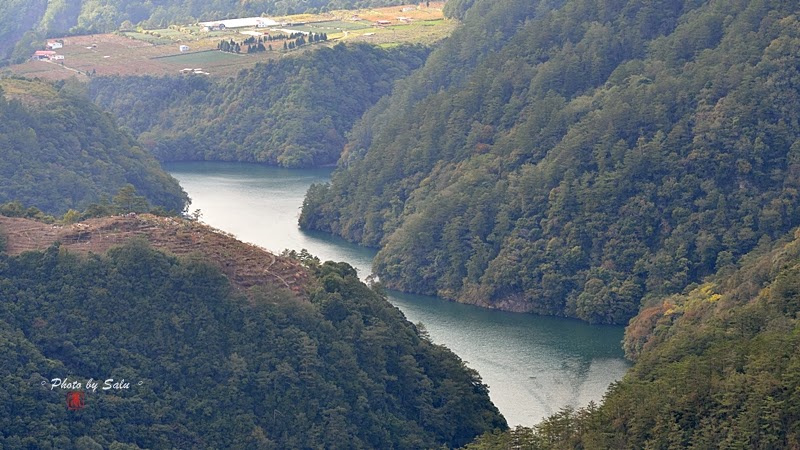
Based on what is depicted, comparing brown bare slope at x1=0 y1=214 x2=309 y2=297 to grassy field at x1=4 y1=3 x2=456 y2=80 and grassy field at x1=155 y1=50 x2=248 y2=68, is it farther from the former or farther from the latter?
grassy field at x1=155 y1=50 x2=248 y2=68

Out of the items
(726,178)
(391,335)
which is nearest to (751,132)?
(726,178)

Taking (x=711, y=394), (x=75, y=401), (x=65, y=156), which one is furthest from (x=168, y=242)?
(x=65, y=156)

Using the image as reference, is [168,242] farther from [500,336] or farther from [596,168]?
[596,168]

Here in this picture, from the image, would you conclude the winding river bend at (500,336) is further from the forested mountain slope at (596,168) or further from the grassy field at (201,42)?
the grassy field at (201,42)

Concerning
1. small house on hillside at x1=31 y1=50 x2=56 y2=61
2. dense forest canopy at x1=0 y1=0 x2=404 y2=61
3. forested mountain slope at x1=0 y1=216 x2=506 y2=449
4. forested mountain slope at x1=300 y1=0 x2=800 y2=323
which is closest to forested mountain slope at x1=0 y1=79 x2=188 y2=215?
forested mountain slope at x1=300 y1=0 x2=800 y2=323

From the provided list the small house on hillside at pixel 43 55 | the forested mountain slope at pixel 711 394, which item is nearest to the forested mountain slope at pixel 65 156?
the small house on hillside at pixel 43 55

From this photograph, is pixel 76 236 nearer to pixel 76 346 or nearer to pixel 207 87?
pixel 76 346
